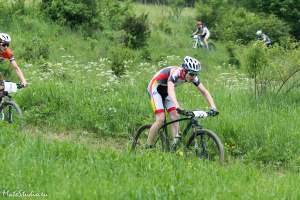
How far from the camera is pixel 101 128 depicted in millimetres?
10734

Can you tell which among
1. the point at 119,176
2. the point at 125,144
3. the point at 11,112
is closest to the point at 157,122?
the point at 125,144

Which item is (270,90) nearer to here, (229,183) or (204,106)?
(204,106)

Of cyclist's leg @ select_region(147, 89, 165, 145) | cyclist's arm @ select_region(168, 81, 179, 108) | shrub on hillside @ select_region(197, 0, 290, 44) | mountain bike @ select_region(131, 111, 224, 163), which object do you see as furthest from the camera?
shrub on hillside @ select_region(197, 0, 290, 44)

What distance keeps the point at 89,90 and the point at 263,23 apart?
21.9 meters

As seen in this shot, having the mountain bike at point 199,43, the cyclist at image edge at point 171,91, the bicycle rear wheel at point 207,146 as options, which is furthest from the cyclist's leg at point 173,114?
the mountain bike at point 199,43

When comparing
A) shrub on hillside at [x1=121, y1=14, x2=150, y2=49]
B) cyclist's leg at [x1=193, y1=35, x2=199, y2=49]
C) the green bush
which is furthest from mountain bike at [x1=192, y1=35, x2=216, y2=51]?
the green bush

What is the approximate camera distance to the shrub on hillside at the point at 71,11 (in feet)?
82.0

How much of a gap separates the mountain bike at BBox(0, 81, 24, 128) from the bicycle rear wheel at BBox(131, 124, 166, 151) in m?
2.05

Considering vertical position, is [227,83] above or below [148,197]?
below

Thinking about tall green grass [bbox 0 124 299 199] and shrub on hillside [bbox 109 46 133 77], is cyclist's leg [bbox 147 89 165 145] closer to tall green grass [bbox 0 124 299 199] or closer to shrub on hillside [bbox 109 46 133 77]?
tall green grass [bbox 0 124 299 199]

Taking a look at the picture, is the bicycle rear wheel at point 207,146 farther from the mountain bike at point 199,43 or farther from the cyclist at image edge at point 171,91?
the mountain bike at point 199,43

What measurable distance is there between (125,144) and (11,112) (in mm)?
2239

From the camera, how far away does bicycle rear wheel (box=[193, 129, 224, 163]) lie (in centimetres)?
809

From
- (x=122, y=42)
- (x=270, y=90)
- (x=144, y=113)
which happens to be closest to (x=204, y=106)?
(x=144, y=113)
